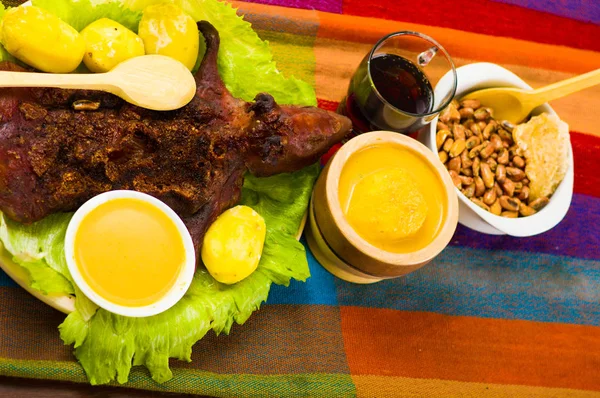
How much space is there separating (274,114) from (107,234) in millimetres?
563

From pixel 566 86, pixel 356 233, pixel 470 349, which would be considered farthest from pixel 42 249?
pixel 566 86

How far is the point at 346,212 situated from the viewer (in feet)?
4.95

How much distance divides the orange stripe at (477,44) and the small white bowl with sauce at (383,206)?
678 millimetres

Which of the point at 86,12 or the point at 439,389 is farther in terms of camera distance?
the point at 439,389

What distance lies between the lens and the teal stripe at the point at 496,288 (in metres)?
1.85

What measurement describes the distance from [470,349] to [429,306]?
21 centimetres

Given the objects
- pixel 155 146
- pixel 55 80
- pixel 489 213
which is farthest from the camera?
pixel 489 213

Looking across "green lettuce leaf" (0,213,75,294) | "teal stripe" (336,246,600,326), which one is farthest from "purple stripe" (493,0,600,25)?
"green lettuce leaf" (0,213,75,294)

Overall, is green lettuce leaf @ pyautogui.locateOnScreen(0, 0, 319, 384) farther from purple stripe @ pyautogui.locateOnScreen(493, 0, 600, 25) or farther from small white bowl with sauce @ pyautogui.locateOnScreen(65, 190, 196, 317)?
purple stripe @ pyautogui.locateOnScreen(493, 0, 600, 25)

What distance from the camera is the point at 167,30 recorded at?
149cm

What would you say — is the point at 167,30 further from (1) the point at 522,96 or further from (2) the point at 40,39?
(1) the point at 522,96

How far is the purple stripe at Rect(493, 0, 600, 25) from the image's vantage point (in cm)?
238

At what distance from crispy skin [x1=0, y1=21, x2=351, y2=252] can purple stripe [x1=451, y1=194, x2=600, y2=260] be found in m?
0.82

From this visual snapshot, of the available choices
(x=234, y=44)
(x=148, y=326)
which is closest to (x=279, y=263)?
(x=148, y=326)
